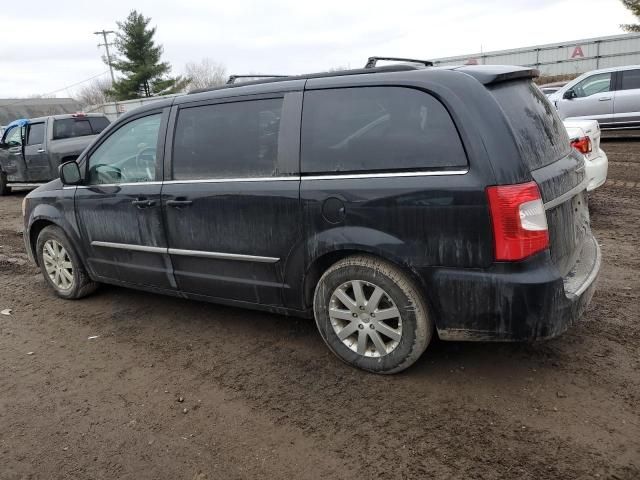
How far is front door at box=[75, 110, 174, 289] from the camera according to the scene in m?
4.10

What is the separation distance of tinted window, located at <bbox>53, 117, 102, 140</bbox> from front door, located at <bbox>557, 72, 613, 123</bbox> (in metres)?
11.3

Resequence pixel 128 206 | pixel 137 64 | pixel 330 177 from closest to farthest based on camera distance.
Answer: pixel 330 177, pixel 128 206, pixel 137 64

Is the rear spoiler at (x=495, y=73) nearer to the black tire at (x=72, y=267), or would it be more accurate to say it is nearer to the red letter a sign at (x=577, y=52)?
the black tire at (x=72, y=267)

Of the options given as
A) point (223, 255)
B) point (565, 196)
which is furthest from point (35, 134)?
point (565, 196)

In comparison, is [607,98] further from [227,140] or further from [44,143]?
[44,143]

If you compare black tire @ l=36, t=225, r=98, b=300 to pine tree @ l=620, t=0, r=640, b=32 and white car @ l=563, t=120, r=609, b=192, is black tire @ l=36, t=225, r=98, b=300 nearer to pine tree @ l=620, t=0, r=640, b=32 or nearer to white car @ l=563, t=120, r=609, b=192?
white car @ l=563, t=120, r=609, b=192

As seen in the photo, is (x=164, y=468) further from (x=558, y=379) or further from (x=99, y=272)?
(x=99, y=272)

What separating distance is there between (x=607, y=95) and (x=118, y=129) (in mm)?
12705

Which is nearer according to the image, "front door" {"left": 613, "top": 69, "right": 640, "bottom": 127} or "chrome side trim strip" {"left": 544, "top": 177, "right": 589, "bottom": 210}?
"chrome side trim strip" {"left": 544, "top": 177, "right": 589, "bottom": 210}

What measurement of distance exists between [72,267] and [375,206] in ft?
10.7

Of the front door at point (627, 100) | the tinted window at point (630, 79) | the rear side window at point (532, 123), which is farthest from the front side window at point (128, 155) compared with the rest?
the tinted window at point (630, 79)

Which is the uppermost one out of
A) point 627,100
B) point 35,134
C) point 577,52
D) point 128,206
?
point 577,52

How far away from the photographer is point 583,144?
20.3ft

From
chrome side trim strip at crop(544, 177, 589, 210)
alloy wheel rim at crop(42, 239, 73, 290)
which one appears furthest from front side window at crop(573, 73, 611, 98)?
alloy wheel rim at crop(42, 239, 73, 290)
